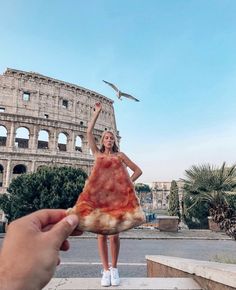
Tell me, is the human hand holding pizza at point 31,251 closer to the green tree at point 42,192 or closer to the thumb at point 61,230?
the thumb at point 61,230

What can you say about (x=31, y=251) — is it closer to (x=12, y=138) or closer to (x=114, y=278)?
(x=114, y=278)

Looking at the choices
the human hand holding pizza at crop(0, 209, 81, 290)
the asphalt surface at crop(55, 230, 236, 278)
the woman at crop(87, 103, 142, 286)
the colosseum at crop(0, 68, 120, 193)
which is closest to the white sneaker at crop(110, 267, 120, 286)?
the woman at crop(87, 103, 142, 286)

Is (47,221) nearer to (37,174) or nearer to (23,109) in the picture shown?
(37,174)

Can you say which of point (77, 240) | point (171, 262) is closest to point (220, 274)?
point (171, 262)

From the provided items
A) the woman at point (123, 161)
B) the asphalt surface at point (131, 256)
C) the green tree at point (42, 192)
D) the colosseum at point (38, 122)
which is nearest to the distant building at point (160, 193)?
the colosseum at point (38, 122)

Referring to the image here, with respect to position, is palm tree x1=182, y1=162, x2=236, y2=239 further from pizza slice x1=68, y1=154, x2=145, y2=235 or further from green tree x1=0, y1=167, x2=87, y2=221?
green tree x1=0, y1=167, x2=87, y2=221

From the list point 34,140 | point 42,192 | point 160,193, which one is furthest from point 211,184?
point 160,193
